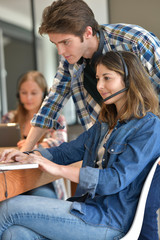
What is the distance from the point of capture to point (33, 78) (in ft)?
8.84

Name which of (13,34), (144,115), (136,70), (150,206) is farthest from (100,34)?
(13,34)

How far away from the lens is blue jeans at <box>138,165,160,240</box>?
1.19 meters

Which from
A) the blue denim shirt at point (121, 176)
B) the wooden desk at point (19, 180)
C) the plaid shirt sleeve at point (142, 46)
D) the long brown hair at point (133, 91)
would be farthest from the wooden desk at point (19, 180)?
the plaid shirt sleeve at point (142, 46)

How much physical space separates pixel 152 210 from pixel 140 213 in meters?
0.06

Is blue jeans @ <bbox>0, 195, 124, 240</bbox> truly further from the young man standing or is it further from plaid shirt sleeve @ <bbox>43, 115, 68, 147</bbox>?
plaid shirt sleeve @ <bbox>43, 115, 68, 147</bbox>

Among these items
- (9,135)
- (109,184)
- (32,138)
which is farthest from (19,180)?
(9,135)

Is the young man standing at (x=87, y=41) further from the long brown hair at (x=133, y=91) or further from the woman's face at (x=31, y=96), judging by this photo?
the woman's face at (x=31, y=96)

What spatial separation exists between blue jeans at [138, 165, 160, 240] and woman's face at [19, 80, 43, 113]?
1569mm

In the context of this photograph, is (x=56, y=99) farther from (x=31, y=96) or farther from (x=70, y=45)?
(x=31, y=96)

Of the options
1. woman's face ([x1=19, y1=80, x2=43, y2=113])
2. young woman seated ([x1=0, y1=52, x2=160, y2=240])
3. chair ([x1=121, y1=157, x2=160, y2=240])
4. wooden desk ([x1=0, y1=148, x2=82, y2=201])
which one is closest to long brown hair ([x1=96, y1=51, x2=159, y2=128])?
young woman seated ([x1=0, y1=52, x2=160, y2=240])

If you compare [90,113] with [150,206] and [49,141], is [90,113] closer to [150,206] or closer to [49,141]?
[49,141]

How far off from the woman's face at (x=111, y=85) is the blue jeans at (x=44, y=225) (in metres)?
0.45

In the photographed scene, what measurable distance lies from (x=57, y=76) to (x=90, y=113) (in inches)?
10.9

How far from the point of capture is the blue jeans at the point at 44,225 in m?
1.15
